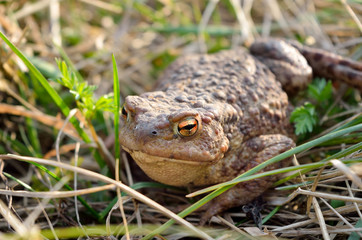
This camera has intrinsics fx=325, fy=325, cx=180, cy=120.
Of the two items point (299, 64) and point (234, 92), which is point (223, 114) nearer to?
point (234, 92)

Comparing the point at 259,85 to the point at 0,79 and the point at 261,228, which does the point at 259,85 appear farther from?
the point at 0,79

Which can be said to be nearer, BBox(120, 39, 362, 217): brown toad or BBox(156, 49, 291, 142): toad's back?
BBox(120, 39, 362, 217): brown toad

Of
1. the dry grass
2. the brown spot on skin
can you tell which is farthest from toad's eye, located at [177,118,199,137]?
the brown spot on skin

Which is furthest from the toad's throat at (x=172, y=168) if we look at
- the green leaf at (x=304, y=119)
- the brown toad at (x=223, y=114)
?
the green leaf at (x=304, y=119)

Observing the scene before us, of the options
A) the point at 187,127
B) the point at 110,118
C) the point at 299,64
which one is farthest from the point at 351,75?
the point at 110,118

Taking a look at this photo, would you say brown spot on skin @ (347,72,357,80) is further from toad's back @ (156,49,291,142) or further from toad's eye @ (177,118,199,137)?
toad's eye @ (177,118,199,137)

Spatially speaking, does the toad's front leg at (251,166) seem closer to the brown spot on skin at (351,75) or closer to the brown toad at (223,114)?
the brown toad at (223,114)

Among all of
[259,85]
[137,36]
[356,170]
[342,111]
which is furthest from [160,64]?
[356,170]
